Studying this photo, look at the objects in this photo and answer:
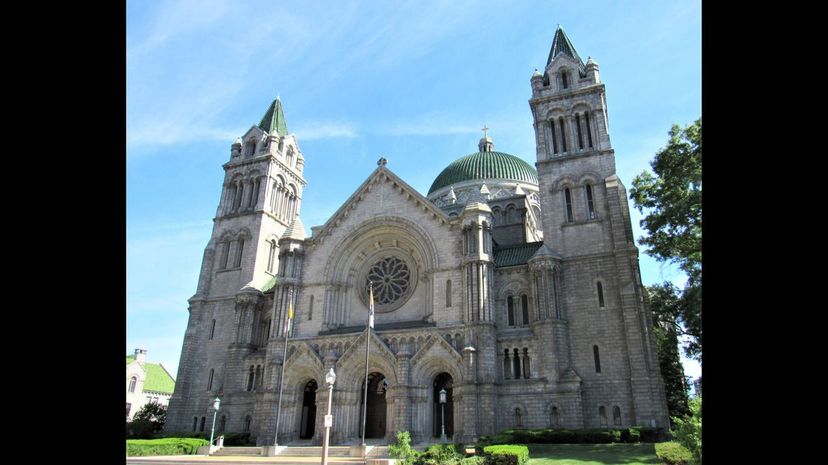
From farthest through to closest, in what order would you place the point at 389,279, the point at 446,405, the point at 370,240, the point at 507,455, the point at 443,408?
the point at 370,240 < the point at 389,279 < the point at 446,405 < the point at 443,408 < the point at 507,455

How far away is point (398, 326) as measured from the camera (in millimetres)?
37562

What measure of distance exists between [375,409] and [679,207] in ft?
78.7

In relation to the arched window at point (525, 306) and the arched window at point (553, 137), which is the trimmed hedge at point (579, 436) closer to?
the arched window at point (525, 306)

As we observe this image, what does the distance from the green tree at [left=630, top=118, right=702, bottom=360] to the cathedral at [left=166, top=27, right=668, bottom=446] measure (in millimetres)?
2214

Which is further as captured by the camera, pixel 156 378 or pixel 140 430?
pixel 156 378

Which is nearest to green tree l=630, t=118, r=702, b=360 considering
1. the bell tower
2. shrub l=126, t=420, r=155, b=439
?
the bell tower

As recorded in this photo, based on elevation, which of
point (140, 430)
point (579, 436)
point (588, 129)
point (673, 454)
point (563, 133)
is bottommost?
point (673, 454)

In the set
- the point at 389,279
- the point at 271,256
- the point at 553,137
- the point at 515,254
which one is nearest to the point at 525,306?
the point at 515,254

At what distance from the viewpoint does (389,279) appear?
41.0 metres

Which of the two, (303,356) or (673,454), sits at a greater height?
(303,356)

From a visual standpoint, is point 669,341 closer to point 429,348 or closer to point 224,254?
point 429,348

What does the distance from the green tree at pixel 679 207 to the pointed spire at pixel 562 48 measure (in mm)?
14670
